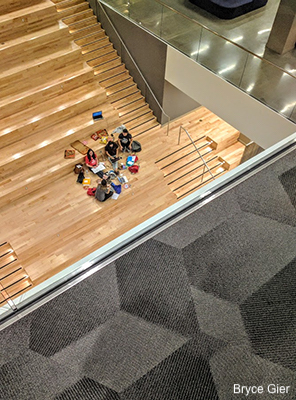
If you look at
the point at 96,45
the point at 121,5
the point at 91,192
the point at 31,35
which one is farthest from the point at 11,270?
the point at 121,5

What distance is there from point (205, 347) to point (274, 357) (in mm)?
411

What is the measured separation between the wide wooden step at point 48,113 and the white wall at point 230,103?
76.2 inches

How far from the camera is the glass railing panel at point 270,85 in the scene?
5836 mm

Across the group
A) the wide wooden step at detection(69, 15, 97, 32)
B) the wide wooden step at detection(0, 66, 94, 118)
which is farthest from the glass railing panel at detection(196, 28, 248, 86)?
the wide wooden step at detection(69, 15, 97, 32)

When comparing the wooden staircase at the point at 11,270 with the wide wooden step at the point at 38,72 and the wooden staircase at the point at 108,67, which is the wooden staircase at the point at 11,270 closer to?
the wide wooden step at the point at 38,72

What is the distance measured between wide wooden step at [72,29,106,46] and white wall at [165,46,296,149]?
248 centimetres

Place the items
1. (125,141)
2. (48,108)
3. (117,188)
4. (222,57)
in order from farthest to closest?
1. (125,141)
2. (48,108)
3. (117,188)
4. (222,57)

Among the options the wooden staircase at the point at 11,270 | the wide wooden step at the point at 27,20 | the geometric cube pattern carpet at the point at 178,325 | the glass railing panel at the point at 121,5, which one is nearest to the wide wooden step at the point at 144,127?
the glass railing panel at the point at 121,5

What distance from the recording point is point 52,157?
7.88 metres

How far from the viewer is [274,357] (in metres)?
2.23

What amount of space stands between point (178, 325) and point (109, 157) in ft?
20.0

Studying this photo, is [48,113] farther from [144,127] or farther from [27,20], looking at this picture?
[144,127]

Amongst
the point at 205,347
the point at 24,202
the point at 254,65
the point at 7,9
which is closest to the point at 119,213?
the point at 24,202

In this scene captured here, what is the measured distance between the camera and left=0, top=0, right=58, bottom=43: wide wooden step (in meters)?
7.61
